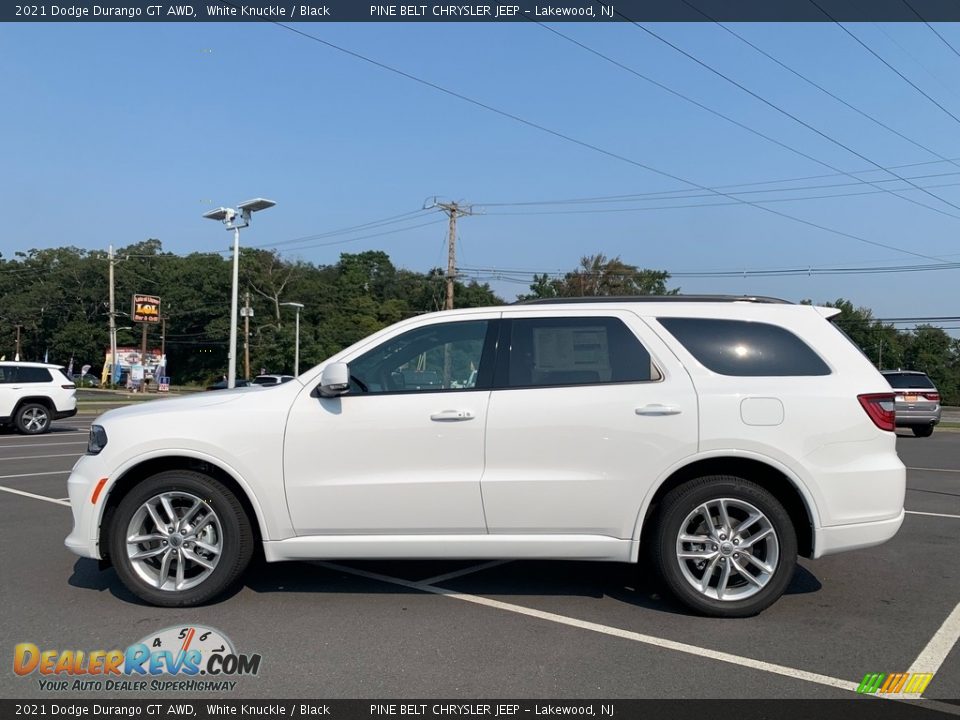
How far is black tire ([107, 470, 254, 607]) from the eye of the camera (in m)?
4.58

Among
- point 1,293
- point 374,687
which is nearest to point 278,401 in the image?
point 374,687

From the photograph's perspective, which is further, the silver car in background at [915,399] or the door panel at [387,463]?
the silver car in background at [915,399]

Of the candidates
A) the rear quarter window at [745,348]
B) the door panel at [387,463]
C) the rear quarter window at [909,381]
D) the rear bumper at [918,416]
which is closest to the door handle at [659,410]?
the rear quarter window at [745,348]

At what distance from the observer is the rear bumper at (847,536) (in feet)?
14.7

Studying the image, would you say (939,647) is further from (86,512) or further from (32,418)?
(32,418)

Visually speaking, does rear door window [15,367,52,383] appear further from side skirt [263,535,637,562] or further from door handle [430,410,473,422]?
door handle [430,410,473,422]

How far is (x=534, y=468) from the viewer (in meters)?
4.48

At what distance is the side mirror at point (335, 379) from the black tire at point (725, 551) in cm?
206

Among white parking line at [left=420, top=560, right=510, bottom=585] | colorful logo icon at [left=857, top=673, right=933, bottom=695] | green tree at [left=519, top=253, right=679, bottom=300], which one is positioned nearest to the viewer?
colorful logo icon at [left=857, top=673, right=933, bottom=695]

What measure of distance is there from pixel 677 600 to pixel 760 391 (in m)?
1.35

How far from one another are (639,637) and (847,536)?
4.69 ft

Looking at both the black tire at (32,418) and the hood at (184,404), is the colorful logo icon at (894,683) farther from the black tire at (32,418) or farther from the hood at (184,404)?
the black tire at (32,418)

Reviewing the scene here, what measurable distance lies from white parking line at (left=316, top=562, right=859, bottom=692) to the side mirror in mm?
1484
